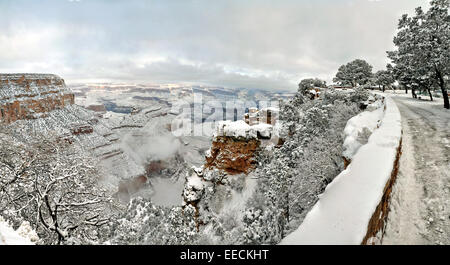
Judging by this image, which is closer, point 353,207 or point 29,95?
point 353,207

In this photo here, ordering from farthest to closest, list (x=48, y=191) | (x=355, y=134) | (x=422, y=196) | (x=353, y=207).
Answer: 1. (x=355, y=134)
2. (x=48, y=191)
3. (x=422, y=196)
4. (x=353, y=207)

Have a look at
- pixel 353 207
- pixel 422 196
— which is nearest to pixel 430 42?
pixel 422 196

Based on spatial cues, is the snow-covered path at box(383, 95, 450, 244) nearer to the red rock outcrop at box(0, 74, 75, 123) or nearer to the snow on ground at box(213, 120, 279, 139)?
the snow on ground at box(213, 120, 279, 139)

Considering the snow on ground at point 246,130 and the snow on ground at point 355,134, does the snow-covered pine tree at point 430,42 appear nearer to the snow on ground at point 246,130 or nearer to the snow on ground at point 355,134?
the snow on ground at point 355,134

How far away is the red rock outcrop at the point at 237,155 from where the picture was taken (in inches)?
711

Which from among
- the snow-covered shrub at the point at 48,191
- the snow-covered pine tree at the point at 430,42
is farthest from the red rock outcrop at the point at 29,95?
the snow-covered pine tree at the point at 430,42

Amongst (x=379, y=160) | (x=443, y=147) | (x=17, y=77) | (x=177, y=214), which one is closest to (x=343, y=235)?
(x=379, y=160)

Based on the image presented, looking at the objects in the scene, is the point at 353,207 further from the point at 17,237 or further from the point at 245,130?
the point at 245,130

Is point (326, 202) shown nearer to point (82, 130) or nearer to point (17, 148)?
point (17, 148)

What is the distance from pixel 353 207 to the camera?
134 inches

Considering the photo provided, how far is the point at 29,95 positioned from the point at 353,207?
190ft

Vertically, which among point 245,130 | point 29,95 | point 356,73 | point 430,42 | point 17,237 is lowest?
point 17,237
